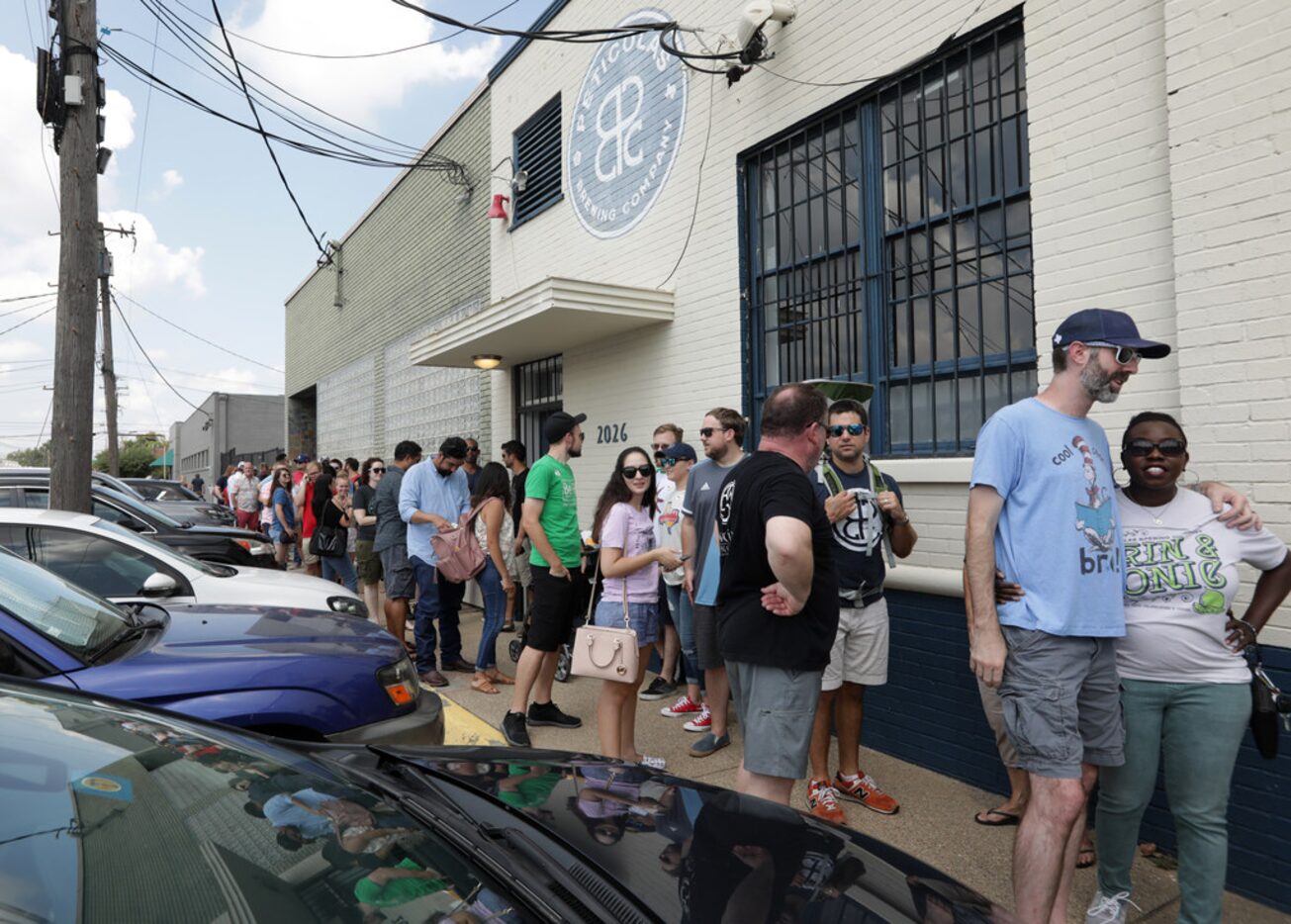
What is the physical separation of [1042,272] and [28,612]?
4.66 metres

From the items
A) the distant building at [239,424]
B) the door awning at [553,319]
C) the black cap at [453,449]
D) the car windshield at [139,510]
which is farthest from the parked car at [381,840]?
the distant building at [239,424]

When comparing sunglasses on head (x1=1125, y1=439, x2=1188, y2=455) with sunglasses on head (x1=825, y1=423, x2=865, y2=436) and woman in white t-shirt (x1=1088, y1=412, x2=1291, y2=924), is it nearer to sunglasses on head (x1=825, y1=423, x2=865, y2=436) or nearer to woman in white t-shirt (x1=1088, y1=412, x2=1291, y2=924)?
woman in white t-shirt (x1=1088, y1=412, x2=1291, y2=924)

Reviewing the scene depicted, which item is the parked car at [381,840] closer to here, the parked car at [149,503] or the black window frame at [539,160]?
the parked car at [149,503]

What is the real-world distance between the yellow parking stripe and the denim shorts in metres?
1.20

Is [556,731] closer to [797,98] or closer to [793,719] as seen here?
[793,719]

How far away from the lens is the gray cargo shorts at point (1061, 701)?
2480 mm

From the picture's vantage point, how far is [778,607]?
2652mm

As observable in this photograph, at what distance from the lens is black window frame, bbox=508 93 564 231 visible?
28.7 ft

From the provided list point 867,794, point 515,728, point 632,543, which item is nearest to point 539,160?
point 632,543

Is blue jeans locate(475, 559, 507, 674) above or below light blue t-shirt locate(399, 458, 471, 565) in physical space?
below

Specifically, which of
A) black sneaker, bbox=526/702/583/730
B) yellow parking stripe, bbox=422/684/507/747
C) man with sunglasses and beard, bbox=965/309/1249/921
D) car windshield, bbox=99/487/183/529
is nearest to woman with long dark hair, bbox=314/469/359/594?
car windshield, bbox=99/487/183/529

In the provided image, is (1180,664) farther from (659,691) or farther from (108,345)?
(108,345)

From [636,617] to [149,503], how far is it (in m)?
10.5

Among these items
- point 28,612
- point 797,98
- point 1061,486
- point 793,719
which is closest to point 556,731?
point 793,719
